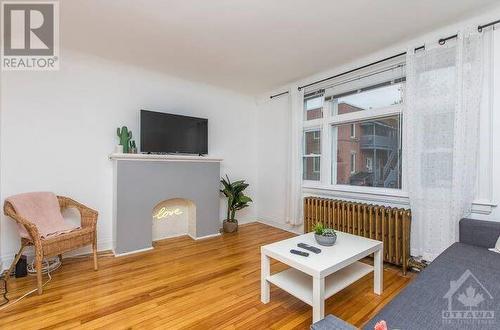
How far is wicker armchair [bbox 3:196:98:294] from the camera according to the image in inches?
82.4

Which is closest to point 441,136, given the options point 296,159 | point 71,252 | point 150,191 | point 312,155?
point 312,155

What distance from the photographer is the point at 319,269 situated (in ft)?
5.24

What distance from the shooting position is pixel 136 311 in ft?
6.04

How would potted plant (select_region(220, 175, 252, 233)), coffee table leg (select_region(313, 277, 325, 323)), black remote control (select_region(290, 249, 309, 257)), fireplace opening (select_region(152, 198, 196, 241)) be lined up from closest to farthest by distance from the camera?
coffee table leg (select_region(313, 277, 325, 323)) < black remote control (select_region(290, 249, 309, 257)) < fireplace opening (select_region(152, 198, 196, 241)) < potted plant (select_region(220, 175, 252, 233))

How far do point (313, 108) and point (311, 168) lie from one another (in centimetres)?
92

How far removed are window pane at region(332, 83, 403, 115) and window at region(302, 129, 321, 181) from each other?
485 mm

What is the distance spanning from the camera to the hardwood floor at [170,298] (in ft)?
5.66

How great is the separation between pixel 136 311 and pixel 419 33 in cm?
358

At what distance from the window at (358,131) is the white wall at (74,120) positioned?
1975 mm

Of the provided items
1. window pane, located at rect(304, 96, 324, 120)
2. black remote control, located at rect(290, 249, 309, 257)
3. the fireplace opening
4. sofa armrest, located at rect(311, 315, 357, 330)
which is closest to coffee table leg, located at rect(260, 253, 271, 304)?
black remote control, located at rect(290, 249, 309, 257)

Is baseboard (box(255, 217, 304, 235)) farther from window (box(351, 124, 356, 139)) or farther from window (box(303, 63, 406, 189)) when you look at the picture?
window (box(351, 124, 356, 139))

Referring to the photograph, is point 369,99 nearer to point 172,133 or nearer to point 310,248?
point 310,248

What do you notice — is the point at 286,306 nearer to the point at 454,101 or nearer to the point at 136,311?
the point at 136,311

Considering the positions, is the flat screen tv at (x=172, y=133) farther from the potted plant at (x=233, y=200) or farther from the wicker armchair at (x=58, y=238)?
the wicker armchair at (x=58, y=238)
